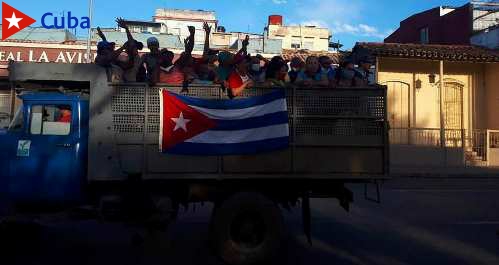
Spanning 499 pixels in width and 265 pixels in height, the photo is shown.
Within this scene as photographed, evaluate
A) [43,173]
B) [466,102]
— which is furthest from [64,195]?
[466,102]

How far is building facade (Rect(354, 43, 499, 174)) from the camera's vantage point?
21844 millimetres

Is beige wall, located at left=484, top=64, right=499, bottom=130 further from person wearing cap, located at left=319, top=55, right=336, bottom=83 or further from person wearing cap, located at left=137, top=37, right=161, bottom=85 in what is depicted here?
person wearing cap, located at left=137, top=37, right=161, bottom=85

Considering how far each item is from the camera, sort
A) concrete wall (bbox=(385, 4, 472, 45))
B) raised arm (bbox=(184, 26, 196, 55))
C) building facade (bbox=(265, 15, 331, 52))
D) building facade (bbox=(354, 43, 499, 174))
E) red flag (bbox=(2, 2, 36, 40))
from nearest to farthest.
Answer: raised arm (bbox=(184, 26, 196, 55))
red flag (bbox=(2, 2, 36, 40))
building facade (bbox=(354, 43, 499, 174))
concrete wall (bbox=(385, 4, 472, 45))
building facade (bbox=(265, 15, 331, 52))

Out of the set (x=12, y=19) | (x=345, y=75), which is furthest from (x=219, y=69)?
(x=12, y=19)

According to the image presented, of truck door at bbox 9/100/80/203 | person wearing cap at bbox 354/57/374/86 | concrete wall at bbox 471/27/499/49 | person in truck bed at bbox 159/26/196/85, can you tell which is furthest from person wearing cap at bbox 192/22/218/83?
concrete wall at bbox 471/27/499/49

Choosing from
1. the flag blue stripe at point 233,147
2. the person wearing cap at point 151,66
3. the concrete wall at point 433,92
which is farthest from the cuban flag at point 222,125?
the concrete wall at point 433,92

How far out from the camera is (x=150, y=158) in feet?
20.3

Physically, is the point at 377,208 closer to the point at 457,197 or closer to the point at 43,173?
the point at 457,197

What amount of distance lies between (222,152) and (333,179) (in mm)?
1376

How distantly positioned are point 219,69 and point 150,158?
1.37 metres

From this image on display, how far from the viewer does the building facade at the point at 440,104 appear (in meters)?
21.8

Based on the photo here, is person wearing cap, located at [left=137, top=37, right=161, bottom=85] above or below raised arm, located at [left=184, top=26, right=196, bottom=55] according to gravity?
below

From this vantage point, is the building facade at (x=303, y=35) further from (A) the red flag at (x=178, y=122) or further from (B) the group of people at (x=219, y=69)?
(A) the red flag at (x=178, y=122)

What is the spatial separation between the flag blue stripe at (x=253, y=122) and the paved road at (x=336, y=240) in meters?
1.60
